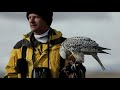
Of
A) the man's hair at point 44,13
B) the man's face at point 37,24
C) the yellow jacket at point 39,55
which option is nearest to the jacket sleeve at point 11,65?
the yellow jacket at point 39,55

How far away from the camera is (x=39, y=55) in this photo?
439 centimetres

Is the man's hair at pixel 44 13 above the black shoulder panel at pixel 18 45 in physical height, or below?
above

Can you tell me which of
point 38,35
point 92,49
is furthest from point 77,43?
point 38,35

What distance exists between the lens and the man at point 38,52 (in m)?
4.40

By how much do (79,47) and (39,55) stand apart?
462 millimetres

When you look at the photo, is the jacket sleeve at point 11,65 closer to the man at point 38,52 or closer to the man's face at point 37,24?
the man at point 38,52

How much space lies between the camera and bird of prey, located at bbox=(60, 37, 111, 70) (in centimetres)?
444

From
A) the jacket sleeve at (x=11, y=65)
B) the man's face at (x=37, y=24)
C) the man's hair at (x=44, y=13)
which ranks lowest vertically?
the jacket sleeve at (x=11, y=65)

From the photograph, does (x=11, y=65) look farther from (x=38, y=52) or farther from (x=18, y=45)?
(x=38, y=52)

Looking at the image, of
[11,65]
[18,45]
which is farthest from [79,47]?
[11,65]

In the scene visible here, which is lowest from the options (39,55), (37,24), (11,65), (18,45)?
(11,65)

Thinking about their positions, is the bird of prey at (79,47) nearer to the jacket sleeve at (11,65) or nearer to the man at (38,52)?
the man at (38,52)

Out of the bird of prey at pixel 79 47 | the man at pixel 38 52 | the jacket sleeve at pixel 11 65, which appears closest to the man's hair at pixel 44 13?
the man at pixel 38 52
